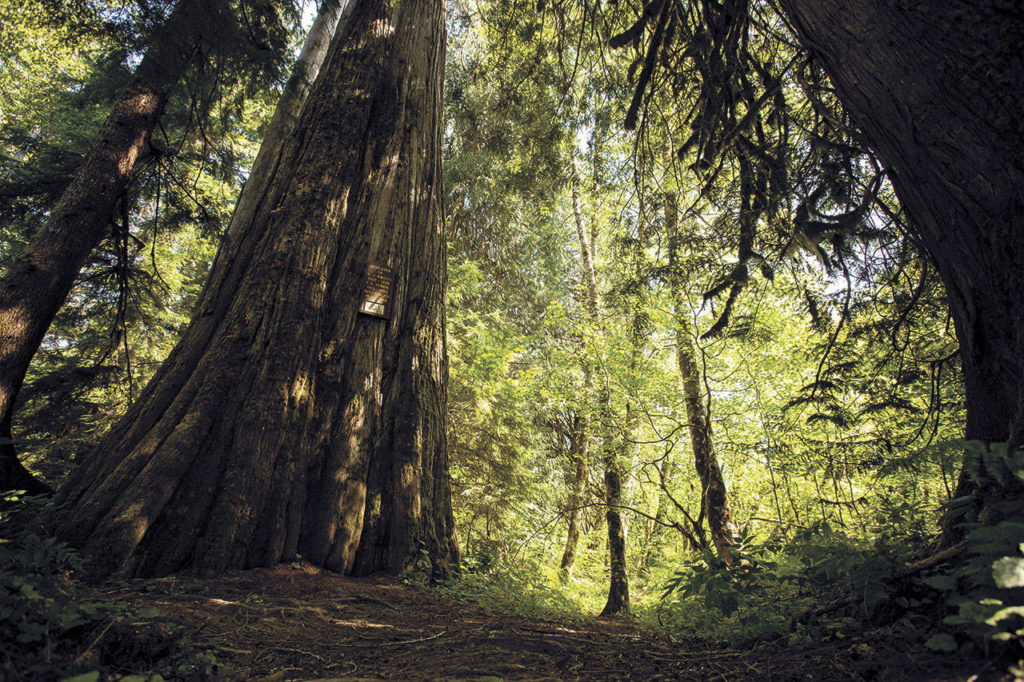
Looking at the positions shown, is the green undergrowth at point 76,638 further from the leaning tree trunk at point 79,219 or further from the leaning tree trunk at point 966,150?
the leaning tree trunk at point 966,150

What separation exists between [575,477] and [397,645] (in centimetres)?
687

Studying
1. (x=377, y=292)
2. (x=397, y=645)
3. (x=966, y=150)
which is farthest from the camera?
(x=377, y=292)

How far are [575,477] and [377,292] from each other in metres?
6.09

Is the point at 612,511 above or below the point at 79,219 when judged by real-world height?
below

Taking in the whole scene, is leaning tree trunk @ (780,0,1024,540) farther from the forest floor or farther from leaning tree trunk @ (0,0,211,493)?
leaning tree trunk @ (0,0,211,493)

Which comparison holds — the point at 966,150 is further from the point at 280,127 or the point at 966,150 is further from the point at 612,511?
the point at 280,127

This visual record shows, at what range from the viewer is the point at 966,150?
63.6 inches

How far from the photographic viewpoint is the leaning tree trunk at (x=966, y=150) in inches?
61.1

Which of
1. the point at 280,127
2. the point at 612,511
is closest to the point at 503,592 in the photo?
the point at 612,511

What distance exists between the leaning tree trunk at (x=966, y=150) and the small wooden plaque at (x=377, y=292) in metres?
3.37

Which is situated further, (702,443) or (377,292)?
(702,443)

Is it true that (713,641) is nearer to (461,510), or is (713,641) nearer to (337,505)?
(337,505)

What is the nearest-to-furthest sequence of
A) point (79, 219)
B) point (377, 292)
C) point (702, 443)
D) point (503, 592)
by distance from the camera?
point (503, 592), point (79, 219), point (377, 292), point (702, 443)

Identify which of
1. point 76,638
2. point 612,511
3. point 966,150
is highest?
point 966,150
